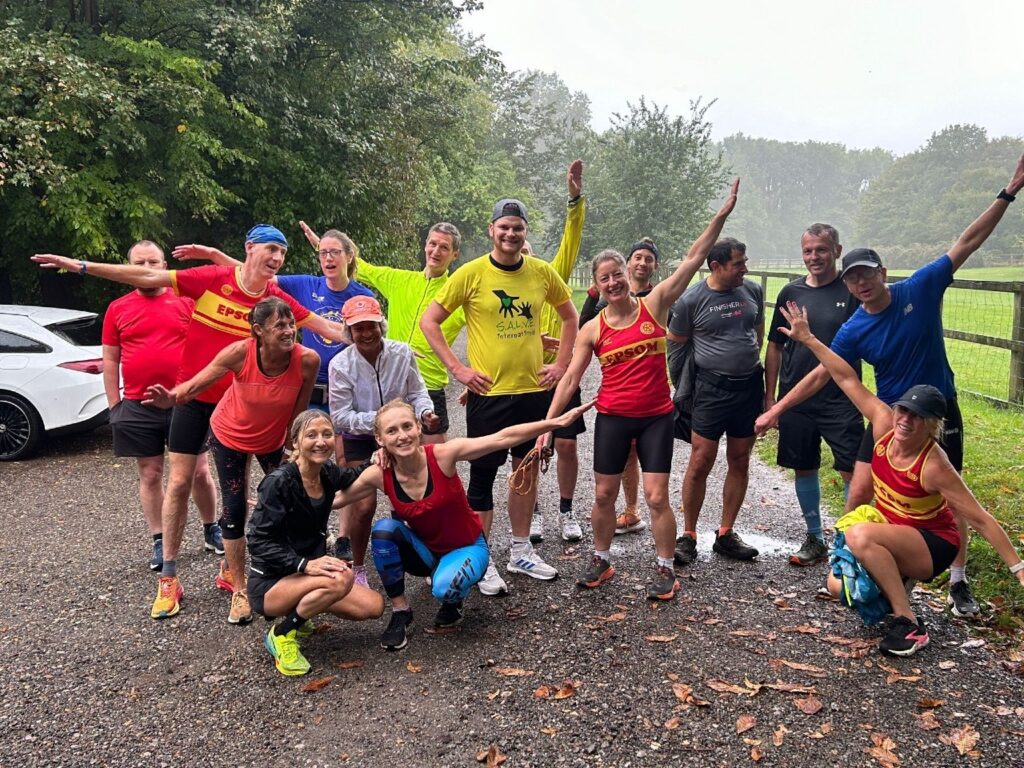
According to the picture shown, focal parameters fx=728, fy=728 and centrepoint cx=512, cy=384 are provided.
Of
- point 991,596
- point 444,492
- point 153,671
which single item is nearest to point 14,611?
point 153,671

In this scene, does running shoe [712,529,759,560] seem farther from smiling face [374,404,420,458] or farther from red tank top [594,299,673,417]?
smiling face [374,404,420,458]

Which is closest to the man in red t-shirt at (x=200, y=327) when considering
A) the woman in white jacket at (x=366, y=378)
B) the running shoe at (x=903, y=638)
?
the woman in white jacket at (x=366, y=378)

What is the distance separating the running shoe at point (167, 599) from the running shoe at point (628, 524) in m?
3.13

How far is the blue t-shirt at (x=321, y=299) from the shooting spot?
205 inches

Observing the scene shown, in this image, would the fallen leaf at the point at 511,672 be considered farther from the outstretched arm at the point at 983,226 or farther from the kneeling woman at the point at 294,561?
the outstretched arm at the point at 983,226

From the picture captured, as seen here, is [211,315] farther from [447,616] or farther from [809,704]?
[809,704]

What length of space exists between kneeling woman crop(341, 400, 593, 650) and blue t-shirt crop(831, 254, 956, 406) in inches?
77.1

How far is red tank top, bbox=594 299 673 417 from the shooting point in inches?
180

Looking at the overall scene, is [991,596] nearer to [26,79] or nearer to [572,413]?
[572,413]

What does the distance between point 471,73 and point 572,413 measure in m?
15.6

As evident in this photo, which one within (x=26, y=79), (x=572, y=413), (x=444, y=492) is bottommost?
→ (x=444, y=492)

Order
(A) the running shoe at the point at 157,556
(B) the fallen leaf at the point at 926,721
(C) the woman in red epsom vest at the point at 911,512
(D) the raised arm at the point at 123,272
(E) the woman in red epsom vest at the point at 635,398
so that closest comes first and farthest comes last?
(B) the fallen leaf at the point at 926,721 → (C) the woman in red epsom vest at the point at 911,512 → (D) the raised arm at the point at 123,272 → (E) the woman in red epsom vest at the point at 635,398 → (A) the running shoe at the point at 157,556

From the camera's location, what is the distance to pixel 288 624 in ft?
12.6

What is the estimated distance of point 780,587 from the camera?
4.66 meters
